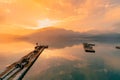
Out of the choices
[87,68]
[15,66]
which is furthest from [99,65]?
[15,66]

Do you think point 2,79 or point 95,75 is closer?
point 2,79

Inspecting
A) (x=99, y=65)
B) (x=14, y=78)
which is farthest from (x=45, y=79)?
(x=99, y=65)

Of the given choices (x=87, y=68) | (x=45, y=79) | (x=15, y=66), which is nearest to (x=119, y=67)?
(x=87, y=68)

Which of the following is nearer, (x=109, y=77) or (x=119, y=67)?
(x=109, y=77)

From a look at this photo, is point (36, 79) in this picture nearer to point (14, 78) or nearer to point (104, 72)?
point (14, 78)

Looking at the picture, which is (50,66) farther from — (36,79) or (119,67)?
(119,67)

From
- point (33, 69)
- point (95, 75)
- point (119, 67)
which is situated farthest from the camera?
point (119, 67)

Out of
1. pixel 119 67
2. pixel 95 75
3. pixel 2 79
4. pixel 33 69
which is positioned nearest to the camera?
pixel 2 79

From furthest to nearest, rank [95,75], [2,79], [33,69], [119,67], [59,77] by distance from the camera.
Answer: [119,67] → [33,69] → [95,75] → [59,77] → [2,79]
